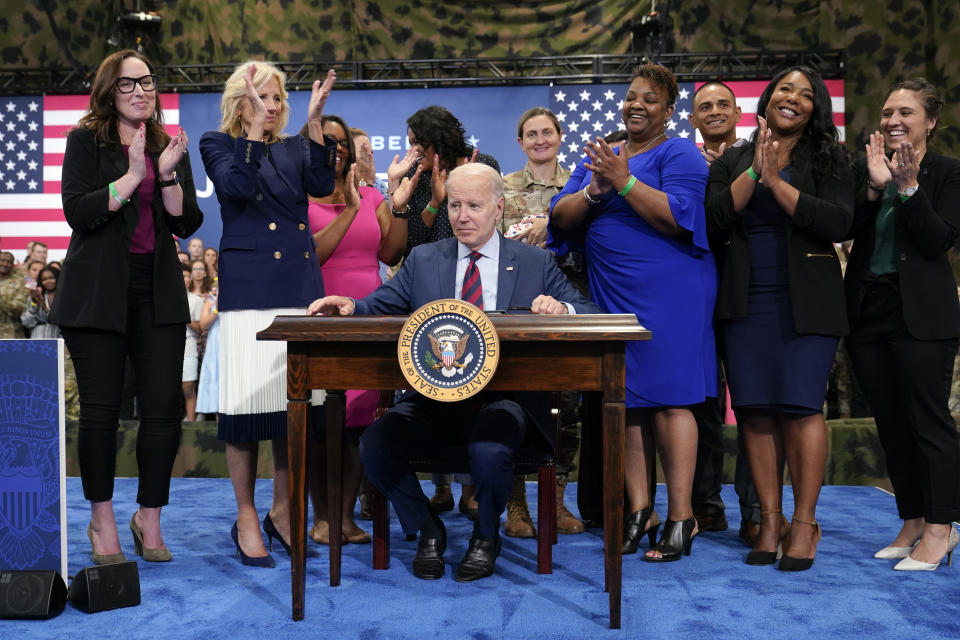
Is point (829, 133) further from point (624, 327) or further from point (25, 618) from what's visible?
Result: point (25, 618)

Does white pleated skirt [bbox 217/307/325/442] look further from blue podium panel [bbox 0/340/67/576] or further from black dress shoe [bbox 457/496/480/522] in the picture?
black dress shoe [bbox 457/496/480/522]

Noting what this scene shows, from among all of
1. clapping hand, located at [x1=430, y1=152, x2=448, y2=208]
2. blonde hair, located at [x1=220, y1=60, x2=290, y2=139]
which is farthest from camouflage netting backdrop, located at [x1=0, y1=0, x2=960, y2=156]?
blonde hair, located at [x1=220, y1=60, x2=290, y2=139]

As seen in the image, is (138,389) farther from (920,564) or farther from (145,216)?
(920,564)

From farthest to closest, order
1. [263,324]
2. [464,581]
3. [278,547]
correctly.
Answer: [278,547] < [263,324] < [464,581]

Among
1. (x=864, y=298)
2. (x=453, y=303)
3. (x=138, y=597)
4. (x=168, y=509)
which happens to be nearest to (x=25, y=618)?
(x=138, y=597)

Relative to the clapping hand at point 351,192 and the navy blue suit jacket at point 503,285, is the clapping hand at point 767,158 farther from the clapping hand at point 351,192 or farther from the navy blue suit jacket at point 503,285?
the clapping hand at point 351,192

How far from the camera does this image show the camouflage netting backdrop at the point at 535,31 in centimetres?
961

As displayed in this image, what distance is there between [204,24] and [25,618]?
908 cm

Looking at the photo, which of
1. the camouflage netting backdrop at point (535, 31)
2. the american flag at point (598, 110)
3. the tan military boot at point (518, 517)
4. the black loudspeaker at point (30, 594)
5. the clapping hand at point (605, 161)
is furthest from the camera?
the camouflage netting backdrop at point (535, 31)

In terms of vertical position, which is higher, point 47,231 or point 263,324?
point 47,231

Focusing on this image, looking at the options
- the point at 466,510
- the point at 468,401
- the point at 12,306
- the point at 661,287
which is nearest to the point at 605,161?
the point at 661,287

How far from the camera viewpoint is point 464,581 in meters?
2.79

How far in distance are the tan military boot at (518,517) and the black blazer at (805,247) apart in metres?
1.14

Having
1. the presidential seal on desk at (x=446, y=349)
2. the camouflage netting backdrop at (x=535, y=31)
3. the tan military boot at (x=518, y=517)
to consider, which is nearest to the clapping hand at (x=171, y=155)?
the presidential seal on desk at (x=446, y=349)
